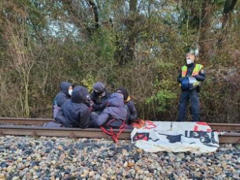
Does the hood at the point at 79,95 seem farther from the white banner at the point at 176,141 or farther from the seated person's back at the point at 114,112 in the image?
the white banner at the point at 176,141

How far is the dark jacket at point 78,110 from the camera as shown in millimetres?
4441

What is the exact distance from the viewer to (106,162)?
133 inches

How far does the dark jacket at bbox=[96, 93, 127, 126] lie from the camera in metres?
4.61

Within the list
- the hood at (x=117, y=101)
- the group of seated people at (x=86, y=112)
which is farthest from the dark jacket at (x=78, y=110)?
the hood at (x=117, y=101)

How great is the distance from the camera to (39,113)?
745cm

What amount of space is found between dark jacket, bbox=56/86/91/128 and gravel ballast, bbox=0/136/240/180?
0.63 meters

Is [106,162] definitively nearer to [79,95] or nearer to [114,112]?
[114,112]

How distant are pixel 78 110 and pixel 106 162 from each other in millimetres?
1477

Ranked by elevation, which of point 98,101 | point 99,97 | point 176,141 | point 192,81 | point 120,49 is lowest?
point 176,141

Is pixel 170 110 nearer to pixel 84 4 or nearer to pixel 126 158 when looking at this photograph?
pixel 126 158

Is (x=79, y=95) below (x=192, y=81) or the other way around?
below

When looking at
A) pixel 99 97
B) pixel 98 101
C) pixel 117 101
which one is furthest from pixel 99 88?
pixel 117 101

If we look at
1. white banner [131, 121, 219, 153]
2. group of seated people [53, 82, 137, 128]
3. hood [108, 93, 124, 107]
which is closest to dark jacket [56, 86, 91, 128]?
group of seated people [53, 82, 137, 128]

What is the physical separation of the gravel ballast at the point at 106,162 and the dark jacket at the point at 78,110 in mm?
629
